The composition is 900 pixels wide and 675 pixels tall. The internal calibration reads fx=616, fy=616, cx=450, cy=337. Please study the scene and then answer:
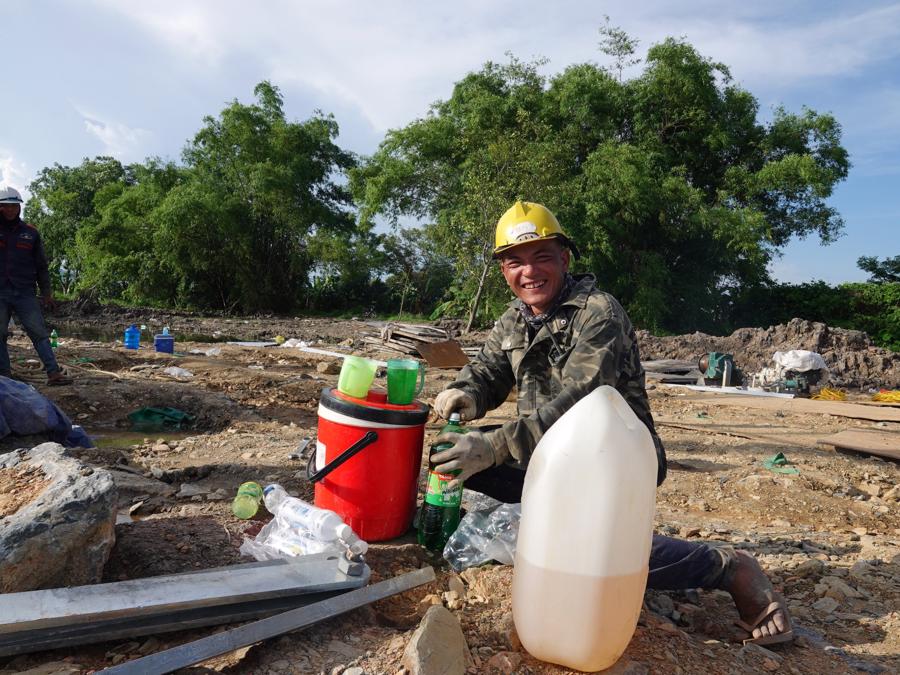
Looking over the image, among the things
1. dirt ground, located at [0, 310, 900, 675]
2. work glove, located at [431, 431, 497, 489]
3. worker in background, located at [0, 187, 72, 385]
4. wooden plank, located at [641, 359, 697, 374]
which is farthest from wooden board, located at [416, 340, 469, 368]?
work glove, located at [431, 431, 497, 489]

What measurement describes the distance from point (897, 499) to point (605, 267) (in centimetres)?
1519

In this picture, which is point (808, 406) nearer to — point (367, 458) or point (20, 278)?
point (367, 458)

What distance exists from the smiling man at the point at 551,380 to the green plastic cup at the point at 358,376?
37 centimetres

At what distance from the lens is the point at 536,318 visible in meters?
2.64

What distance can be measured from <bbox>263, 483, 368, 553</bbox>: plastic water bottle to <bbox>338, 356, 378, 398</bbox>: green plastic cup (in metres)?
0.48

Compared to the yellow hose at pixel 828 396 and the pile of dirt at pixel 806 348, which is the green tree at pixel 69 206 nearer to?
the pile of dirt at pixel 806 348

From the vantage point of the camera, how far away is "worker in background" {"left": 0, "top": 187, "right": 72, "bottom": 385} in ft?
20.1

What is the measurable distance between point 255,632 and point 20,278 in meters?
6.16

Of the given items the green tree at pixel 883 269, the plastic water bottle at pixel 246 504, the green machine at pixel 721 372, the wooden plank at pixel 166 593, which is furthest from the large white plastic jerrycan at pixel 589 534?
the green tree at pixel 883 269

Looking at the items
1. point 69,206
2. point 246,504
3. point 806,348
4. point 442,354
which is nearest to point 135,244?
point 69,206

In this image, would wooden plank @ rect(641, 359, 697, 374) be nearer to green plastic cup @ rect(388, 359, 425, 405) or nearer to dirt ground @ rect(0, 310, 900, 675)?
dirt ground @ rect(0, 310, 900, 675)

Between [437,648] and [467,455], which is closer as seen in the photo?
[437,648]

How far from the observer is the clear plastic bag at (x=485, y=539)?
7.99 ft

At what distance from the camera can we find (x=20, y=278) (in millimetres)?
6273
